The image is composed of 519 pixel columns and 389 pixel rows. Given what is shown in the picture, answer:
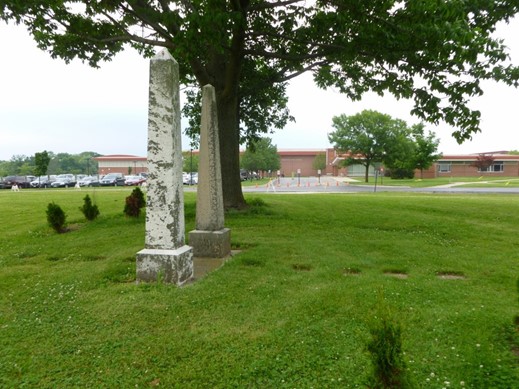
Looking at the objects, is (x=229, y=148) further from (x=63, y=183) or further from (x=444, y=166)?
(x=444, y=166)

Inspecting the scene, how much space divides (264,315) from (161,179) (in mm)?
2260

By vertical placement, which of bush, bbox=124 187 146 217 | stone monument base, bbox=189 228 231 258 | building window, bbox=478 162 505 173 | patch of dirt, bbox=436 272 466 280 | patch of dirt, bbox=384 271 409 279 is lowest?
patch of dirt, bbox=436 272 466 280

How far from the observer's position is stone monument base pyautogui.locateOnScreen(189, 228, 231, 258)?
21.8 ft

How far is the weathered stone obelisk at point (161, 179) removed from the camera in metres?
4.95

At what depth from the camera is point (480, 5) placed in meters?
8.63

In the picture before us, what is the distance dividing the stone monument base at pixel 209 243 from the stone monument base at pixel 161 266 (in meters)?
1.59

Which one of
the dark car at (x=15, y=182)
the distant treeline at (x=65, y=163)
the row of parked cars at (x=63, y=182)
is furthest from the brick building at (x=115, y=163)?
the dark car at (x=15, y=182)

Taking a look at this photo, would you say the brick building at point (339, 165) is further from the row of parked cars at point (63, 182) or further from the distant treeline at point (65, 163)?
the row of parked cars at point (63, 182)

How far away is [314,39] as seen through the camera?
1018 cm

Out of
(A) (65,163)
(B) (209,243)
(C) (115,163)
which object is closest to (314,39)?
(B) (209,243)

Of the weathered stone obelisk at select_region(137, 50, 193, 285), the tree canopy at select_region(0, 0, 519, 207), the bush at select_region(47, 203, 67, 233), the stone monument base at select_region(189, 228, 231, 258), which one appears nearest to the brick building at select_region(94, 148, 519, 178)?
the tree canopy at select_region(0, 0, 519, 207)

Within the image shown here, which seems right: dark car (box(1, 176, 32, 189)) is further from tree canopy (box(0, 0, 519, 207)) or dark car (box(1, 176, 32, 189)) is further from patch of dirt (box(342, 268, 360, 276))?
patch of dirt (box(342, 268, 360, 276))

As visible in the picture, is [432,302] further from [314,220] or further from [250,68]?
[250,68]

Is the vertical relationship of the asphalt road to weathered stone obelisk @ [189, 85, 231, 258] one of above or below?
below
